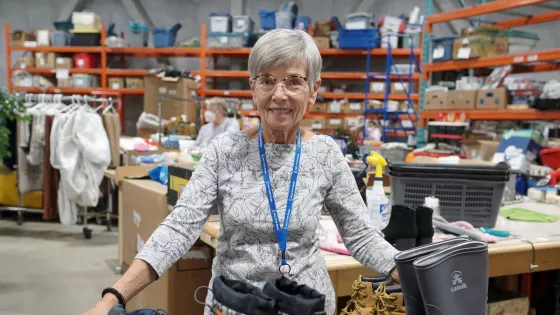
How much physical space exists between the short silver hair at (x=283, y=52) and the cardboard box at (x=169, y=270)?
63.6 inches

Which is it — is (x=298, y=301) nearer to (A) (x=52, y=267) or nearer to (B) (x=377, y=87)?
(A) (x=52, y=267)

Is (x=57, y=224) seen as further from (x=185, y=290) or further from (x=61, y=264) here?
(x=185, y=290)

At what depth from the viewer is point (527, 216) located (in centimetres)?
268

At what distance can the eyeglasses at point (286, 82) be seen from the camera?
Answer: 125cm

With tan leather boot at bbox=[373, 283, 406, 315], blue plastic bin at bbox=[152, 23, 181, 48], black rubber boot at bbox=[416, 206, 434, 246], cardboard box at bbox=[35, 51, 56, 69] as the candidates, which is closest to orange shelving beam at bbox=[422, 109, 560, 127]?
black rubber boot at bbox=[416, 206, 434, 246]

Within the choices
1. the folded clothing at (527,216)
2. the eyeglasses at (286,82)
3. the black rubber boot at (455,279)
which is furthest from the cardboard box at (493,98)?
the eyeglasses at (286,82)

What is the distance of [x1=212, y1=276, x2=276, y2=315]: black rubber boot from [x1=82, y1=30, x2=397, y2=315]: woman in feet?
0.61

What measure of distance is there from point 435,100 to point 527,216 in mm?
3471

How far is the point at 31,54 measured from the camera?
1005 centimetres

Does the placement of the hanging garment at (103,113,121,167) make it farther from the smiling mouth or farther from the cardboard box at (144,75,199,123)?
the smiling mouth

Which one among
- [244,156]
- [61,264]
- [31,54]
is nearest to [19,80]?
[31,54]

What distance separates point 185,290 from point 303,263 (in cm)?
155

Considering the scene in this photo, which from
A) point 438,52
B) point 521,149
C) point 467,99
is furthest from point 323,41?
point 521,149

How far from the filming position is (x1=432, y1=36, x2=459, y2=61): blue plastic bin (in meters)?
5.79
